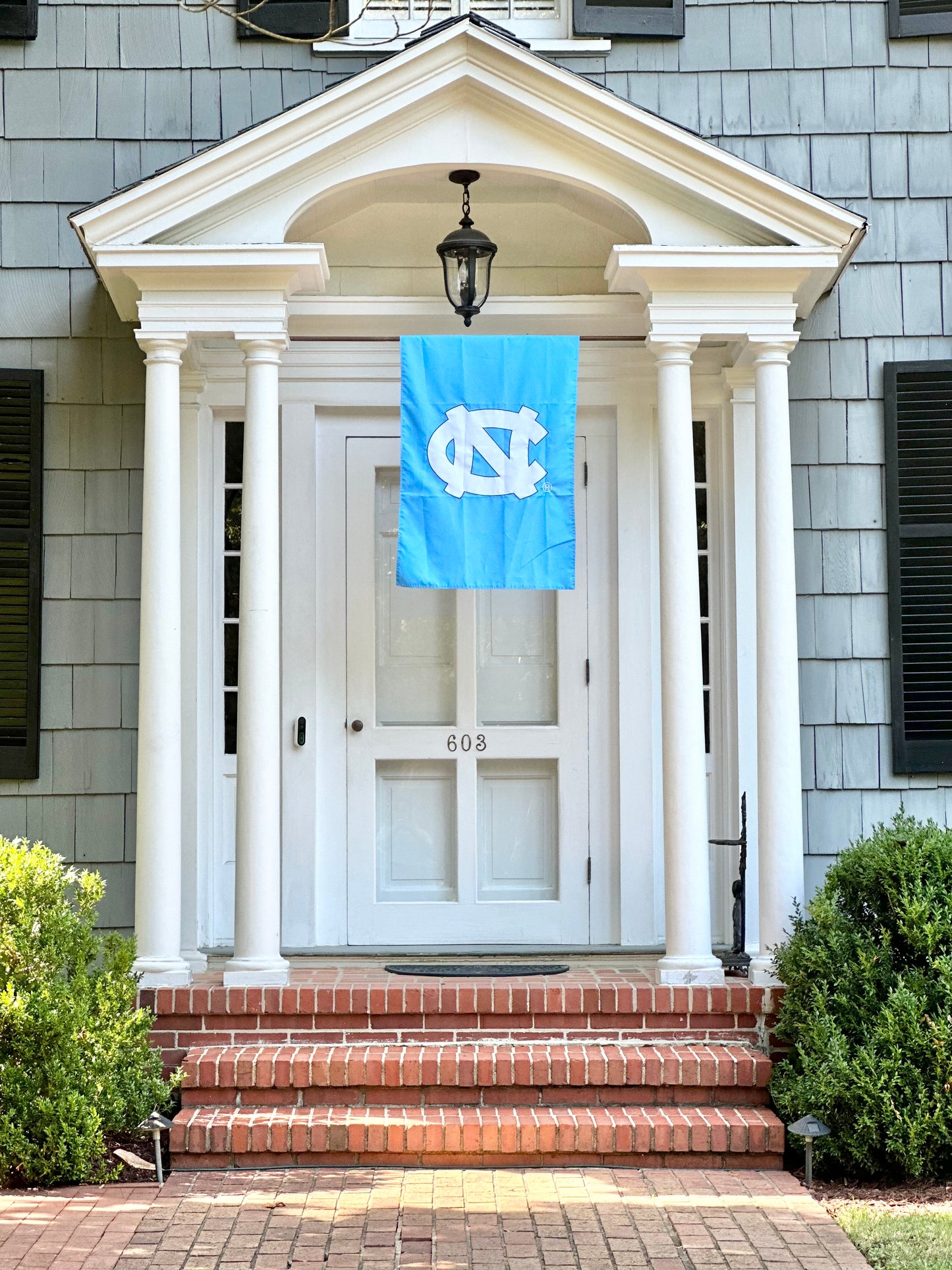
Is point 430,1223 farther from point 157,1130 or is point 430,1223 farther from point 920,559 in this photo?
point 920,559

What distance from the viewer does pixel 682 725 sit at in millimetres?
5301

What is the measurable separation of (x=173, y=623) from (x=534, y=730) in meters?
1.70

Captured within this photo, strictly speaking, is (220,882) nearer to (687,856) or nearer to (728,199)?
(687,856)

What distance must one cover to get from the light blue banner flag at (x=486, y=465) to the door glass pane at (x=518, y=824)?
1.11 meters

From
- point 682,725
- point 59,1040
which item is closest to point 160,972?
point 59,1040

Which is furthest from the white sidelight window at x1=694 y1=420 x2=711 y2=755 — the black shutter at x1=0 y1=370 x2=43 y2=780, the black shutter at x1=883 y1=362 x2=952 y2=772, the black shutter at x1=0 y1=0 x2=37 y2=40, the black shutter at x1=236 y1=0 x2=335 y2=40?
the black shutter at x1=0 y1=0 x2=37 y2=40

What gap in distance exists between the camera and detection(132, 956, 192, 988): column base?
5172mm

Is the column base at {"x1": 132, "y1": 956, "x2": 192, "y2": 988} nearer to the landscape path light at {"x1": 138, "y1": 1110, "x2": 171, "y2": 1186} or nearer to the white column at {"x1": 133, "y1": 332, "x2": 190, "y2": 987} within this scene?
the white column at {"x1": 133, "y1": 332, "x2": 190, "y2": 987}

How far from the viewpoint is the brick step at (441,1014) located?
5102 mm

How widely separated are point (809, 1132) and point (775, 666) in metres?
1.72

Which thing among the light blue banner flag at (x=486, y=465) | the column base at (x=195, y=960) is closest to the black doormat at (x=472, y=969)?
the column base at (x=195, y=960)

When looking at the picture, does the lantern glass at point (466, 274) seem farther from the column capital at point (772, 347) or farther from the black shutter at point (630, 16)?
the black shutter at point (630, 16)

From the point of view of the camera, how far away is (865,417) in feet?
20.1

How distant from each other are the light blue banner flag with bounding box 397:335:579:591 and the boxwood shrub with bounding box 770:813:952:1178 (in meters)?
1.57
